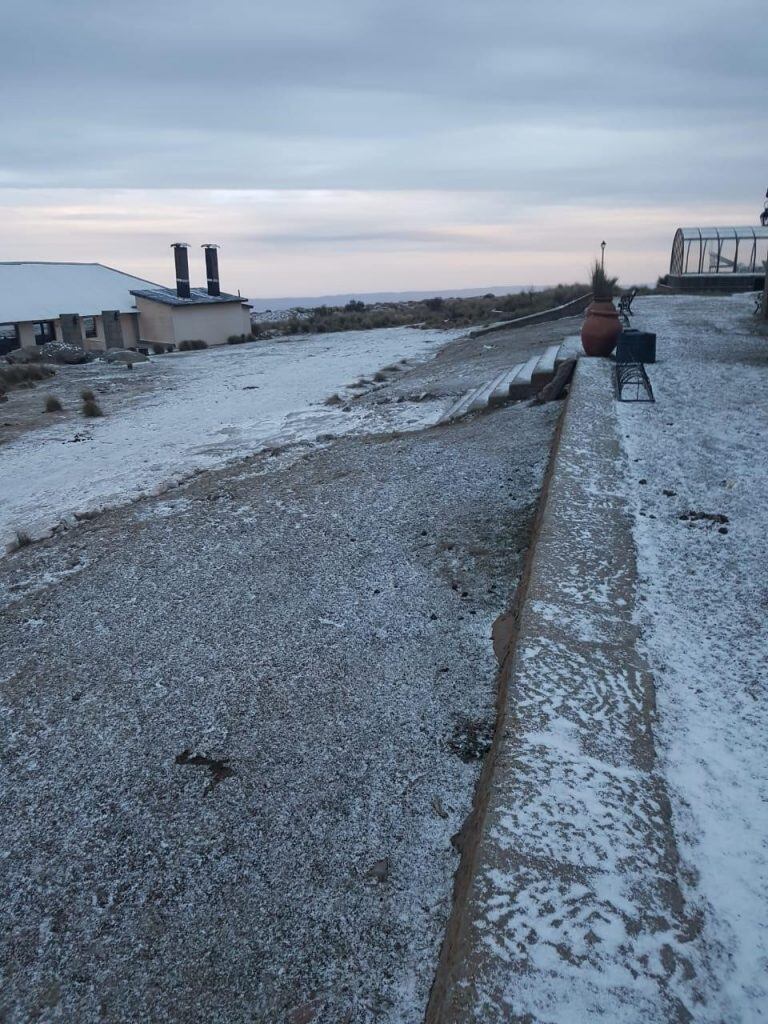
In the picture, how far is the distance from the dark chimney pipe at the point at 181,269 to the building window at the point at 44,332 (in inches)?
229

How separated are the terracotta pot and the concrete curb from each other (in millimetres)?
6544

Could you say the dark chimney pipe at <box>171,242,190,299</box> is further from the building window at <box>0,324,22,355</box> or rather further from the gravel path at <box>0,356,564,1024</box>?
the gravel path at <box>0,356,564,1024</box>

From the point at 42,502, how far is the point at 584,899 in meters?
7.50

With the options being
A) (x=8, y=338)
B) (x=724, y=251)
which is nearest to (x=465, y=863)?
(x=724, y=251)

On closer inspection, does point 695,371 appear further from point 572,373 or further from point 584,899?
point 584,899

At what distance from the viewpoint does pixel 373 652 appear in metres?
3.87

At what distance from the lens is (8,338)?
98.4 feet

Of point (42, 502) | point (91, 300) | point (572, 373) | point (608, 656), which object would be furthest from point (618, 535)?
point (91, 300)

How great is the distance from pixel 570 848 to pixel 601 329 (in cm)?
821

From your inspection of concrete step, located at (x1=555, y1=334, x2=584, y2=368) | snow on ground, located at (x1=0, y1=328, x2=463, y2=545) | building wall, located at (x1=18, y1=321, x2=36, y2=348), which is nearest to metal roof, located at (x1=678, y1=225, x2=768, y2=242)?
snow on ground, located at (x1=0, y1=328, x2=463, y2=545)

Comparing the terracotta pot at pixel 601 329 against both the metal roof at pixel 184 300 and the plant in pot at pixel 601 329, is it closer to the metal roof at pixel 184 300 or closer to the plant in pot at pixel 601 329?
the plant in pot at pixel 601 329

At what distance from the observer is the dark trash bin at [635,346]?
8617mm

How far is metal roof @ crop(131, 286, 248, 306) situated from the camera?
106 ft

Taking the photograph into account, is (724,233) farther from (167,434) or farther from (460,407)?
(167,434)
